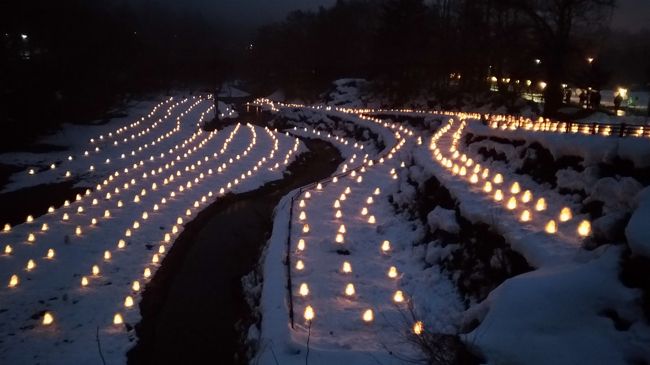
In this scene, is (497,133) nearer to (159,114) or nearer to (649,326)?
(649,326)

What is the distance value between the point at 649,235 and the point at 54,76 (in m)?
28.7

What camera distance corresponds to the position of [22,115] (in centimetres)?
2414

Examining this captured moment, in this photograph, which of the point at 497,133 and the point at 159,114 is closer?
the point at 497,133

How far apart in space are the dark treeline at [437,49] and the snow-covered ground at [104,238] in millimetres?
13543

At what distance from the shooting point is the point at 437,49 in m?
36.3

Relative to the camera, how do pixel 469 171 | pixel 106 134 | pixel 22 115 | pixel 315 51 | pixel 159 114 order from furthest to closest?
pixel 315 51 → pixel 159 114 → pixel 106 134 → pixel 22 115 → pixel 469 171

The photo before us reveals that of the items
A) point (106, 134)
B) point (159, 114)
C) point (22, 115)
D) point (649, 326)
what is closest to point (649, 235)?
point (649, 326)

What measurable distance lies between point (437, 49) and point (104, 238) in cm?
3022

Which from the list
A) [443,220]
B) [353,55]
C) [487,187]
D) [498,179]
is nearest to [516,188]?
[487,187]

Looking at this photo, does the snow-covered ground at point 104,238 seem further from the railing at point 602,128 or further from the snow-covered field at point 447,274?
the railing at point 602,128

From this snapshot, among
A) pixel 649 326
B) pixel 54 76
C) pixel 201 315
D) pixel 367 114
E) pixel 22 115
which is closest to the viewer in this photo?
pixel 649 326

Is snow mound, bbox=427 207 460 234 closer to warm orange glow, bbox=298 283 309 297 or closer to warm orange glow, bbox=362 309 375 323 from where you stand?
warm orange glow, bbox=362 309 375 323

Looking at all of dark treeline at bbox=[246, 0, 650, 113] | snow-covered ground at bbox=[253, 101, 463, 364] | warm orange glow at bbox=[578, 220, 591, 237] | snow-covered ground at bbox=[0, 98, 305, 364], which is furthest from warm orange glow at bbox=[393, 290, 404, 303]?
dark treeline at bbox=[246, 0, 650, 113]

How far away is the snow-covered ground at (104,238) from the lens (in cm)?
872
